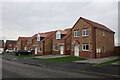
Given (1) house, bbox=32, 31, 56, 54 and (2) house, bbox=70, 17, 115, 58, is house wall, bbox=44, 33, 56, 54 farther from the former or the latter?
(2) house, bbox=70, 17, 115, 58

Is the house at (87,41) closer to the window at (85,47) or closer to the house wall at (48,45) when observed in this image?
the window at (85,47)

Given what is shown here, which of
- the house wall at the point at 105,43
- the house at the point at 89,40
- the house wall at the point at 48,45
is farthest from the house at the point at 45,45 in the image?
the house wall at the point at 105,43

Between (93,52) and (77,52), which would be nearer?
(93,52)

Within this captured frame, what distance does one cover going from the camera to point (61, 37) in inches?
1318

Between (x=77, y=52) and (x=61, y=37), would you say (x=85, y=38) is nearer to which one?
(x=77, y=52)

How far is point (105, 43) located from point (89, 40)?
213 inches

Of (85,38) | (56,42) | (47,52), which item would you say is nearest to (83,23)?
(85,38)

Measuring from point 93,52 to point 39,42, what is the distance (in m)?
19.5

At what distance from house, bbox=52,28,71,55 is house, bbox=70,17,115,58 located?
5349 millimetres

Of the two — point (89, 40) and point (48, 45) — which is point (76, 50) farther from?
point (48, 45)

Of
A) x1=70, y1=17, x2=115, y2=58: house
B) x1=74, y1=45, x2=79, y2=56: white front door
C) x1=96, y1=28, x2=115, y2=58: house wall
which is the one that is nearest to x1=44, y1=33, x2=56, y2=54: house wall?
x1=70, y1=17, x2=115, y2=58: house

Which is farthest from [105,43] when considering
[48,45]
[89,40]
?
[48,45]

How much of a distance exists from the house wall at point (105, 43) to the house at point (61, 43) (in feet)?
31.4

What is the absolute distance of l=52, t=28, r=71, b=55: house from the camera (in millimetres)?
31208
